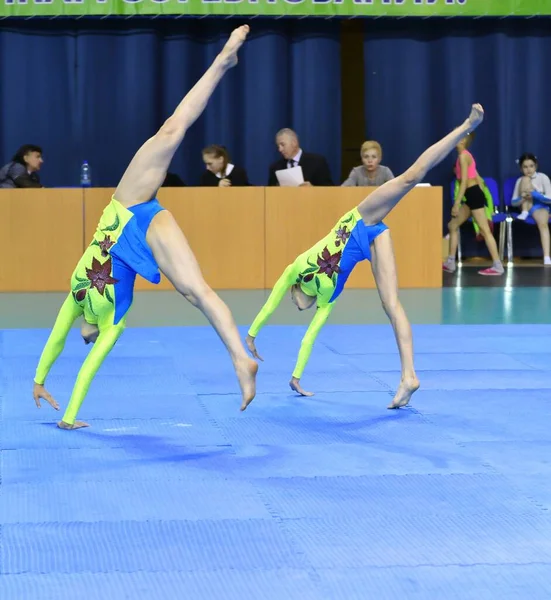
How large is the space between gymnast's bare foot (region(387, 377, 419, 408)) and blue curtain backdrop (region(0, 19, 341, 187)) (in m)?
8.84

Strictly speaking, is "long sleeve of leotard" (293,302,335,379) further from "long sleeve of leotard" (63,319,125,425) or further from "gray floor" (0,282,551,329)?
"gray floor" (0,282,551,329)

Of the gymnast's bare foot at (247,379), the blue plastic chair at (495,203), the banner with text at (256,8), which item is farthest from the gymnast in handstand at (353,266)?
the blue plastic chair at (495,203)

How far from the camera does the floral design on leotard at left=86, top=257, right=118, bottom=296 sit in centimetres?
528

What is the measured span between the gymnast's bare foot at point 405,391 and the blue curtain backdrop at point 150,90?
29.0 feet

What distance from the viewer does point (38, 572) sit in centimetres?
349

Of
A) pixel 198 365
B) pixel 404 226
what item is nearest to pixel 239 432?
pixel 198 365

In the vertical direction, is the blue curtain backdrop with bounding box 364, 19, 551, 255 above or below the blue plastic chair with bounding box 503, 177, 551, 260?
above

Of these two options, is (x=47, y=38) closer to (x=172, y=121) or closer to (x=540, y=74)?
(x=540, y=74)

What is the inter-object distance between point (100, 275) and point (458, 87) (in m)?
10.3

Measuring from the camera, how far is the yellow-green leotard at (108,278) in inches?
204

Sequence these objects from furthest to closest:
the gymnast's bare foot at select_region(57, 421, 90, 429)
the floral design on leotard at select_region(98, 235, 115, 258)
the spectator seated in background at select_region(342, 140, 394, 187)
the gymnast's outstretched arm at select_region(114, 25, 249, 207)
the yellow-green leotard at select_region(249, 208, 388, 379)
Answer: the spectator seated in background at select_region(342, 140, 394, 187)
the yellow-green leotard at select_region(249, 208, 388, 379)
the gymnast's bare foot at select_region(57, 421, 90, 429)
the floral design on leotard at select_region(98, 235, 115, 258)
the gymnast's outstretched arm at select_region(114, 25, 249, 207)

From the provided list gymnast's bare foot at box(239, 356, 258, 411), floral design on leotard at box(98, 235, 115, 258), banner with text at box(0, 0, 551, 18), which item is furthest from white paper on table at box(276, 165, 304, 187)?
gymnast's bare foot at box(239, 356, 258, 411)

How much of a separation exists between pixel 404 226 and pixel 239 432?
6.72 m

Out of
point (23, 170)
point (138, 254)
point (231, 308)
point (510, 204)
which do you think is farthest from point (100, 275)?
point (510, 204)
